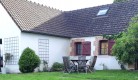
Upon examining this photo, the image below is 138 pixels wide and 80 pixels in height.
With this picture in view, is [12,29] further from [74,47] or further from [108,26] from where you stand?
[108,26]

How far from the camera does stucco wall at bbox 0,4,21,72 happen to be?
1273 centimetres

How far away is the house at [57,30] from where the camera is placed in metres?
12.9

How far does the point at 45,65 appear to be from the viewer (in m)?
13.8

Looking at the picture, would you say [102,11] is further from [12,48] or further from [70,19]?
[12,48]

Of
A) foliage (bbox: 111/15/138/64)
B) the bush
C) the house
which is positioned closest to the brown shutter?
the house

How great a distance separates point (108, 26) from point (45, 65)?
17.6 feet

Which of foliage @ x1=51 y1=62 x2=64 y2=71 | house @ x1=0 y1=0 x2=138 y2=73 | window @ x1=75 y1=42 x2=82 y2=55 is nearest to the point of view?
house @ x1=0 y1=0 x2=138 y2=73

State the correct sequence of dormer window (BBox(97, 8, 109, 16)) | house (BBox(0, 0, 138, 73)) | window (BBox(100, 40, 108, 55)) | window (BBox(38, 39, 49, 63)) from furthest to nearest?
dormer window (BBox(97, 8, 109, 16)), window (BBox(100, 40, 108, 55)), window (BBox(38, 39, 49, 63)), house (BBox(0, 0, 138, 73))

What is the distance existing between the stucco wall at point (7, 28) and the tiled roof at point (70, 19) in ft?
1.22

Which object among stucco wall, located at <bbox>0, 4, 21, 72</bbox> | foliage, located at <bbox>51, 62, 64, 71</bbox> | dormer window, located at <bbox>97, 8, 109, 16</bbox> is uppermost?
dormer window, located at <bbox>97, 8, 109, 16</bbox>

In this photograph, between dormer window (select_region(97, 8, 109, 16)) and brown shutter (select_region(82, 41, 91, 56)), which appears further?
dormer window (select_region(97, 8, 109, 16))

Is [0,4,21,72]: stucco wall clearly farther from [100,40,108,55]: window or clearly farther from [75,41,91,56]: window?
[100,40,108,55]: window

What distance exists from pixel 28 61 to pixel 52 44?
2895 millimetres

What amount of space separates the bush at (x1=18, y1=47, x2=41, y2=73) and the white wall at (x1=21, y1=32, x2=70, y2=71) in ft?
1.59
